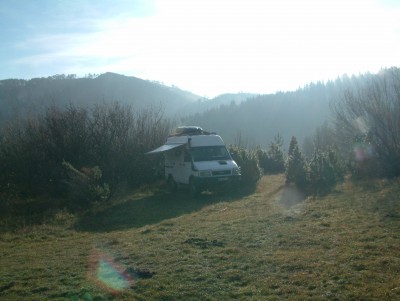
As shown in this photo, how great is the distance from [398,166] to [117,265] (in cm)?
1530

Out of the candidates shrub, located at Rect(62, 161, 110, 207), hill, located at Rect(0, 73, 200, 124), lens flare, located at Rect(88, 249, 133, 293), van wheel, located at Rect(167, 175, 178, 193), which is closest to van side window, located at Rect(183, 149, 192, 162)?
van wheel, located at Rect(167, 175, 178, 193)

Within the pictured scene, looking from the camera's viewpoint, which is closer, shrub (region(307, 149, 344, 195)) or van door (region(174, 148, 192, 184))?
shrub (region(307, 149, 344, 195))

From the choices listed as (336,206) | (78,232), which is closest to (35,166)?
(78,232)

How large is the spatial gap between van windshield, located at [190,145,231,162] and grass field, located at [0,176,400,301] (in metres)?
4.13

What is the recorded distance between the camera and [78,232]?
43.4 feet

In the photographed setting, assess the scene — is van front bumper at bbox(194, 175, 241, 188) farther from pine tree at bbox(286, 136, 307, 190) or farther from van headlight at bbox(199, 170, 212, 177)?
pine tree at bbox(286, 136, 307, 190)

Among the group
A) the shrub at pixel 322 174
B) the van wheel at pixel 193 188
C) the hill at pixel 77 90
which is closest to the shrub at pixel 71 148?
the van wheel at pixel 193 188

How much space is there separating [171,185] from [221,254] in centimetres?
1360

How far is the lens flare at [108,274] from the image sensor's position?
21.8ft

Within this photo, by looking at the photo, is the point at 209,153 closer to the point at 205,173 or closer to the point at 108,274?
the point at 205,173

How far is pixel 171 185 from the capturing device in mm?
21656

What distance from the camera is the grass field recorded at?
618 centimetres

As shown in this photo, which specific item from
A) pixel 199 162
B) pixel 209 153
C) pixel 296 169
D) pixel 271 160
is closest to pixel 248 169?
pixel 296 169

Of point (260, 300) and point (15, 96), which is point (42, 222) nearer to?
point (260, 300)
